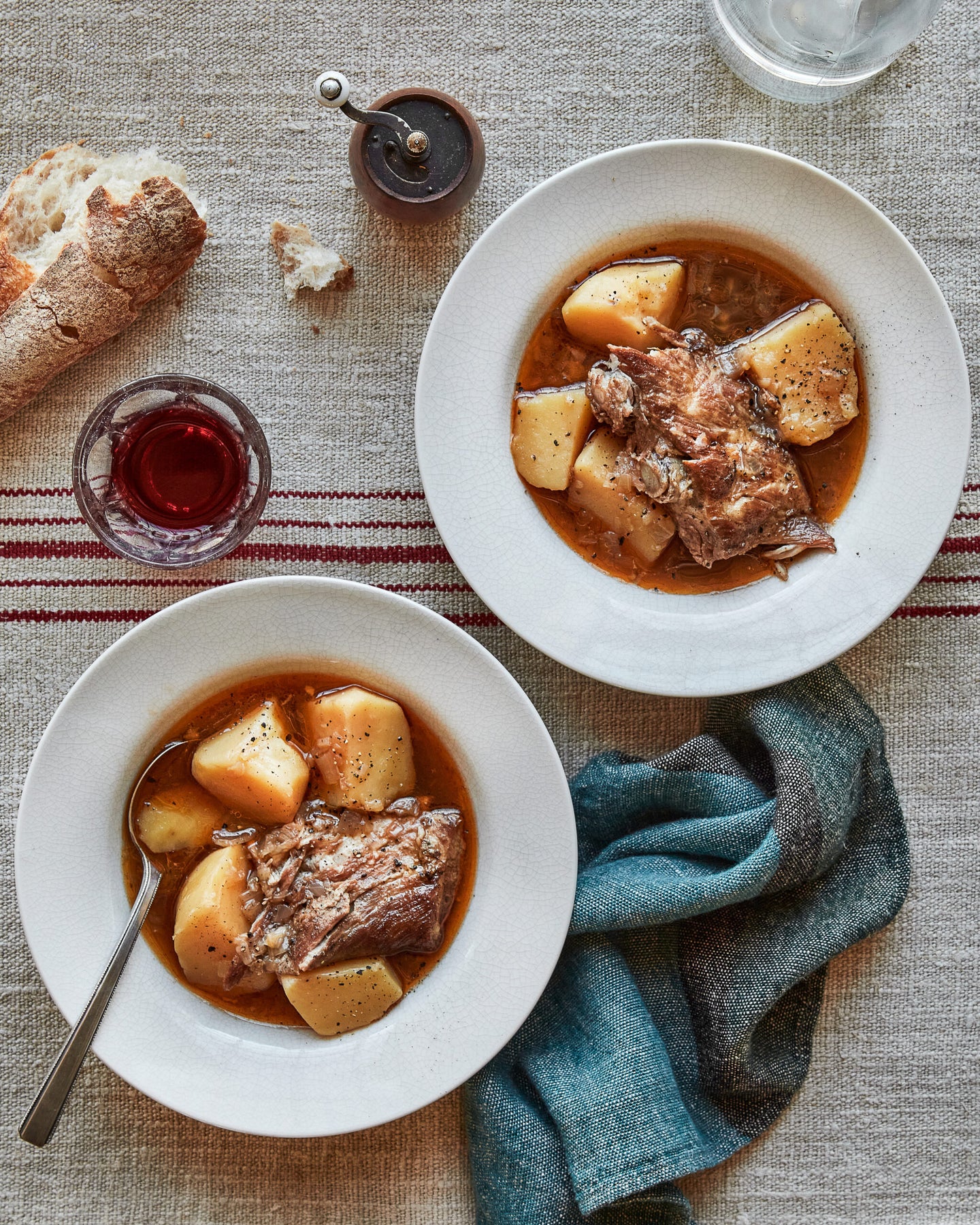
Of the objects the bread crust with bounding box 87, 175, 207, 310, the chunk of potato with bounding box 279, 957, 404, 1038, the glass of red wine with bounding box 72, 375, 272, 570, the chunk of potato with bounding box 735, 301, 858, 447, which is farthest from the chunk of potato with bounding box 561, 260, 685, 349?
the chunk of potato with bounding box 279, 957, 404, 1038

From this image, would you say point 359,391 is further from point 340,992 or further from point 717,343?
point 340,992

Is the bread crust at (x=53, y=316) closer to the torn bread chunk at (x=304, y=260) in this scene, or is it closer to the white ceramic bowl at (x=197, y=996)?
the torn bread chunk at (x=304, y=260)

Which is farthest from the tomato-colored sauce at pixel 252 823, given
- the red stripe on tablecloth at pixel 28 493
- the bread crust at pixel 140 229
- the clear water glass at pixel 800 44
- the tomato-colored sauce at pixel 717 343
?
the clear water glass at pixel 800 44

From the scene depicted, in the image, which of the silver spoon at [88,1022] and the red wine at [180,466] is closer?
the silver spoon at [88,1022]

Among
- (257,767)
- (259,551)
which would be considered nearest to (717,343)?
(259,551)

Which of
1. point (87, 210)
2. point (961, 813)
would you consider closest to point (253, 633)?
point (87, 210)
